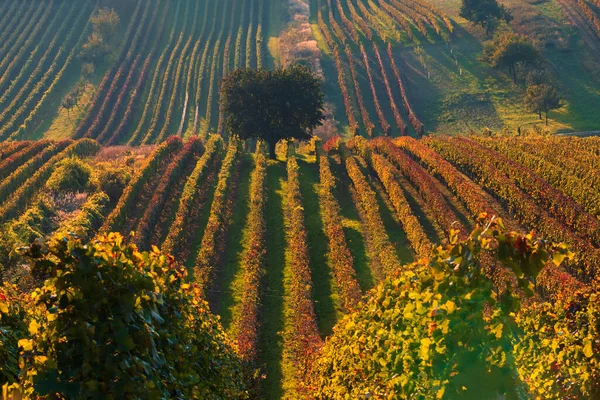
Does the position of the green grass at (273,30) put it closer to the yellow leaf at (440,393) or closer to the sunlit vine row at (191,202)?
the sunlit vine row at (191,202)

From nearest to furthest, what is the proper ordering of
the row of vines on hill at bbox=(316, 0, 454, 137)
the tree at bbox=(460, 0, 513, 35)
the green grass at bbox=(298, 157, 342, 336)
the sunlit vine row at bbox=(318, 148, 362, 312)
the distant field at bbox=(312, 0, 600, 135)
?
the green grass at bbox=(298, 157, 342, 336), the sunlit vine row at bbox=(318, 148, 362, 312), the distant field at bbox=(312, 0, 600, 135), the row of vines on hill at bbox=(316, 0, 454, 137), the tree at bbox=(460, 0, 513, 35)

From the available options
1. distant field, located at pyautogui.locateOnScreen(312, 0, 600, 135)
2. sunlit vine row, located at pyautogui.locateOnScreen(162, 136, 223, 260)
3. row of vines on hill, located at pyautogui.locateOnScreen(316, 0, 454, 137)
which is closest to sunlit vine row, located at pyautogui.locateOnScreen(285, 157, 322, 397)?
sunlit vine row, located at pyautogui.locateOnScreen(162, 136, 223, 260)

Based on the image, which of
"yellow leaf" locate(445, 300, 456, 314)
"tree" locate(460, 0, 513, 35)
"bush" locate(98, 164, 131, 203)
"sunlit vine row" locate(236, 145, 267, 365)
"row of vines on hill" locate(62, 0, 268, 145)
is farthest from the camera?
"tree" locate(460, 0, 513, 35)

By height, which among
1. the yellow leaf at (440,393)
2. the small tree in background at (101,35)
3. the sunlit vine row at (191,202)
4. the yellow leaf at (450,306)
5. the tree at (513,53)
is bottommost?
the sunlit vine row at (191,202)

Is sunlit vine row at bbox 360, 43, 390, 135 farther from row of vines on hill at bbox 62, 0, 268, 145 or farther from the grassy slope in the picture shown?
row of vines on hill at bbox 62, 0, 268, 145

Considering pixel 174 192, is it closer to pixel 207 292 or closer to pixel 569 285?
pixel 207 292

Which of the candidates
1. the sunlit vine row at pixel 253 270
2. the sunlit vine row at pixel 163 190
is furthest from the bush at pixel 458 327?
the sunlit vine row at pixel 163 190

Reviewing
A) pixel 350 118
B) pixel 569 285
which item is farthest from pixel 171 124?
pixel 569 285
